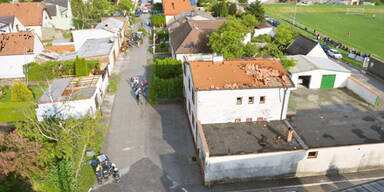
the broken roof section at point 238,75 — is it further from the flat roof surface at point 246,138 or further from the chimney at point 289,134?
the chimney at point 289,134

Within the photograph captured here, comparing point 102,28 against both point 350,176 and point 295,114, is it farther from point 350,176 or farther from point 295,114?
point 350,176

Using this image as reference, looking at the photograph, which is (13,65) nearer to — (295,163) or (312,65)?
(295,163)

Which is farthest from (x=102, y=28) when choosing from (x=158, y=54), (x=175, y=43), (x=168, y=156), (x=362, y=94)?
(x=362, y=94)

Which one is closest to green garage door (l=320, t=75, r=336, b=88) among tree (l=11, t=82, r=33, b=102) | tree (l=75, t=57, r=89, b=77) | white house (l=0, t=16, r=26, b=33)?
tree (l=75, t=57, r=89, b=77)

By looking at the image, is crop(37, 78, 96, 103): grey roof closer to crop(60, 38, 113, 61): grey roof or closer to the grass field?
crop(60, 38, 113, 61): grey roof

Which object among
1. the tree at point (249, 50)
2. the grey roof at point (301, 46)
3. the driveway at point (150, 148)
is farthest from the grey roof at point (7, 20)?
the grey roof at point (301, 46)

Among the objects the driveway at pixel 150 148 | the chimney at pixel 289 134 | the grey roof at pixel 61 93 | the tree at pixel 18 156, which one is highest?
the grey roof at pixel 61 93
